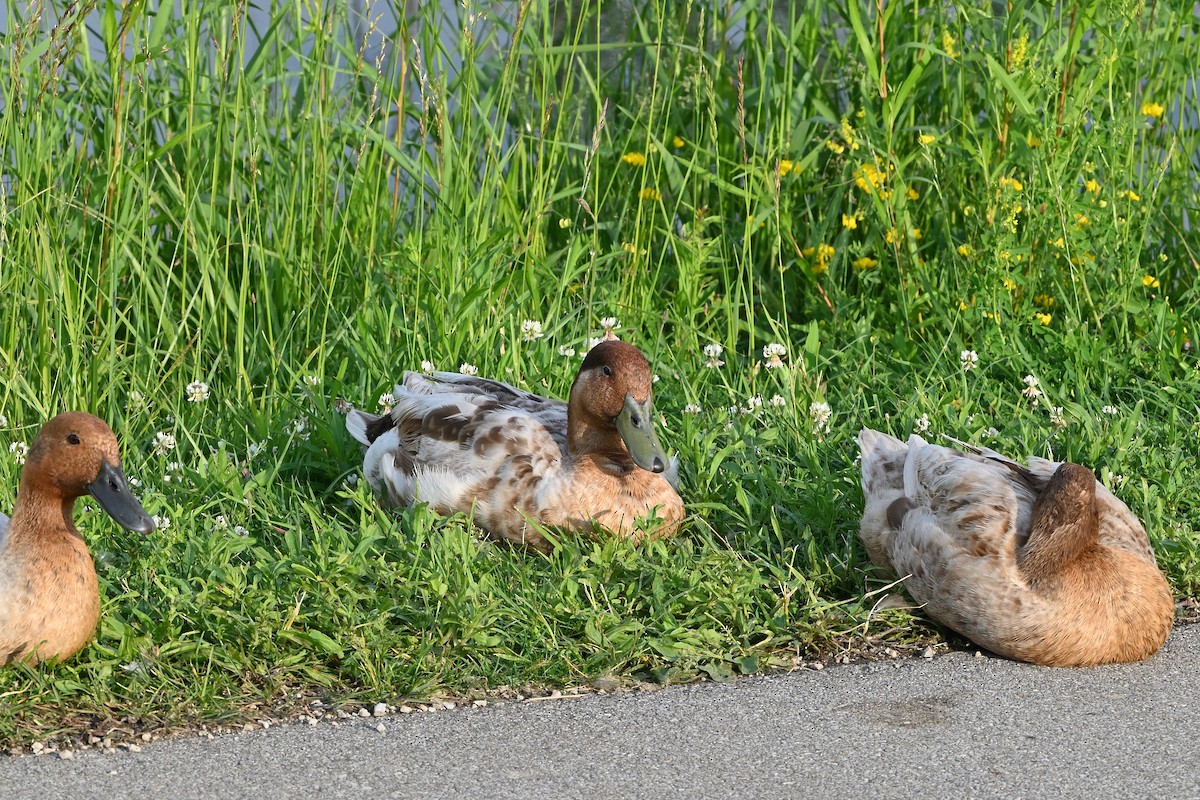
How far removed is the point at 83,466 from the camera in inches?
159

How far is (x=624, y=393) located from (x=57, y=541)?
1675 mm

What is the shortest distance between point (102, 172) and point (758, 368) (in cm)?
255

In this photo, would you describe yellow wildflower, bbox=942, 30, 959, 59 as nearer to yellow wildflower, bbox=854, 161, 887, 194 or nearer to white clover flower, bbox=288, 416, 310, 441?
yellow wildflower, bbox=854, 161, 887, 194

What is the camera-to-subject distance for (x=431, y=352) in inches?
227

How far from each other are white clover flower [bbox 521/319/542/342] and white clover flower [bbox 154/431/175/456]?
1.33 metres

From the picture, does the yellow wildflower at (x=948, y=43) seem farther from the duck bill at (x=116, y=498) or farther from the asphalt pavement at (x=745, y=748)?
the duck bill at (x=116, y=498)

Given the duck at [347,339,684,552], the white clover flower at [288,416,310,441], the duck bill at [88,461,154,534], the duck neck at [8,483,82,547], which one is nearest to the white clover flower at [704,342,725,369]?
the duck at [347,339,684,552]

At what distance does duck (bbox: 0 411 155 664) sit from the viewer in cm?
393

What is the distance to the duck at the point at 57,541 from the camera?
12.9 feet

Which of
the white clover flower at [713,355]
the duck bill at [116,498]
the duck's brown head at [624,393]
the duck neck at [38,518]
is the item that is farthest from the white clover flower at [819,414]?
the duck neck at [38,518]

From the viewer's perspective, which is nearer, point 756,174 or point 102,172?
point 102,172

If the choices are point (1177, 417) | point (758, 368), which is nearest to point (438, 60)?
point (758, 368)

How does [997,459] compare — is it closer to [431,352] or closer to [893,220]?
[893,220]

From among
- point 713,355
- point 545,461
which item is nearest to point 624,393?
point 545,461
